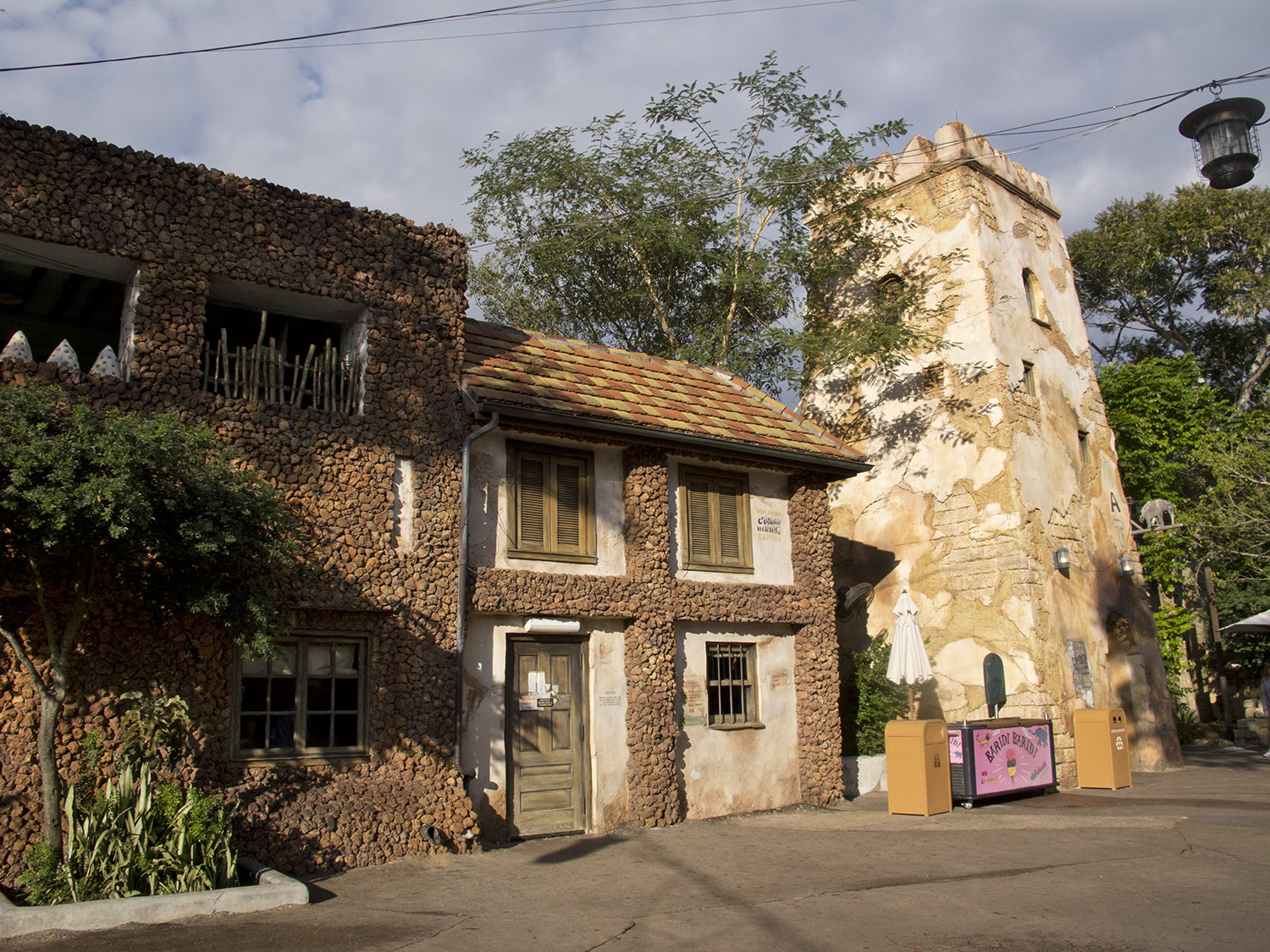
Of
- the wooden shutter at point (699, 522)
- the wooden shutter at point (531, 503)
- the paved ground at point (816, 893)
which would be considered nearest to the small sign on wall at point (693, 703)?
the paved ground at point (816, 893)

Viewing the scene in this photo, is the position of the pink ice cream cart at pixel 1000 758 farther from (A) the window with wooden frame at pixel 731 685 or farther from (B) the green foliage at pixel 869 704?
(A) the window with wooden frame at pixel 731 685

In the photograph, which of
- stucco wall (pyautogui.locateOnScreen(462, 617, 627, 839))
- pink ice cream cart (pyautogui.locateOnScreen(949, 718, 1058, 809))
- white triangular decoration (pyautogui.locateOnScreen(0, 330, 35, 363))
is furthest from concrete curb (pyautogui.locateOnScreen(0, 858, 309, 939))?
pink ice cream cart (pyautogui.locateOnScreen(949, 718, 1058, 809))

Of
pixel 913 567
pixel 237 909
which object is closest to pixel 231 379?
pixel 237 909

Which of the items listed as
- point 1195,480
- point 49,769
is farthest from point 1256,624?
point 49,769

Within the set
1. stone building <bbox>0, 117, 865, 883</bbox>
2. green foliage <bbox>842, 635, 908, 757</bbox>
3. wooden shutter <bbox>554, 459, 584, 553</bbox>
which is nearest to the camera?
stone building <bbox>0, 117, 865, 883</bbox>

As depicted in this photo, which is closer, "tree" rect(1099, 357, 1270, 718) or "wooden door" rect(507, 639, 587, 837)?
"wooden door" rect(507, 639, 587, 837)

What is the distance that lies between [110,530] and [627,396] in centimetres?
769

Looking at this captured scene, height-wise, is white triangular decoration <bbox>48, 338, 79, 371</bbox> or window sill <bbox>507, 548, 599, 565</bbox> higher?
white triangular decoration <bbox>48, 338, 79, 371</bbox>

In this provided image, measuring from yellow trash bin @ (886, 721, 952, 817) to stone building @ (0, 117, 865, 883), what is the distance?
1.14 m

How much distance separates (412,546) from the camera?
11.1m

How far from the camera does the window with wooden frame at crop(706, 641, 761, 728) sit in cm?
1366

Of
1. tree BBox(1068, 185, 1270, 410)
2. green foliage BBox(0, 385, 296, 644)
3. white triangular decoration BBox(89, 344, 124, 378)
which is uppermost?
tree BBox(1068, 185, 1270, 410)

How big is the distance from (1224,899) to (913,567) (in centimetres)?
1092

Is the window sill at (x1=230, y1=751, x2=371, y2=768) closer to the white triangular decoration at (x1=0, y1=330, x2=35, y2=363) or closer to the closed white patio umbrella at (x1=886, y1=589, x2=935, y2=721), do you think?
the white triangular decoration at (x1=0, y1=330, x2=35, y2=363)
